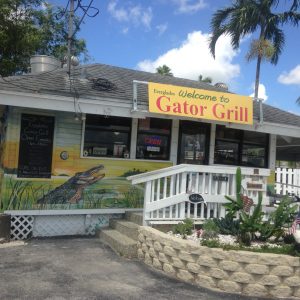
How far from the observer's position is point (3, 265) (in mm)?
6445

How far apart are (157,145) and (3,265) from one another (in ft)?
16.1

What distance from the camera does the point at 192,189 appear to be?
25.6 ft

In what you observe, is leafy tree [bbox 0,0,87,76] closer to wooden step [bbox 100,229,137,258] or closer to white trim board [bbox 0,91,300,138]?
white trim board [bbox 0,91,300,138]

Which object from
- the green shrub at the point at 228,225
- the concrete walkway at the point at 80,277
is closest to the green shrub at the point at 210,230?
the green shrub at the point at 228,225

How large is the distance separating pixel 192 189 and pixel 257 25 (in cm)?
1559

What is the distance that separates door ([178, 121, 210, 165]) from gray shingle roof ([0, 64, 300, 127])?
4.52ft

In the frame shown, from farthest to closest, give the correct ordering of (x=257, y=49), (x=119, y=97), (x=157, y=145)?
(x=257, y=49), (x=157, y=145), (x=119, y=97)

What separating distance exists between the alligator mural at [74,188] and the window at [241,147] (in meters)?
3.39

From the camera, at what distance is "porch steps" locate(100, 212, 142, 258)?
289 inches

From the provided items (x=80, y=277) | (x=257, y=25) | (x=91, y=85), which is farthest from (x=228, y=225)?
(x=257, y=25)

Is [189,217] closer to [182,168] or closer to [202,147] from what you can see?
[182,168]

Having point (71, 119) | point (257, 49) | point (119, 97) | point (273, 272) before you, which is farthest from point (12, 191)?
point (257, 49)

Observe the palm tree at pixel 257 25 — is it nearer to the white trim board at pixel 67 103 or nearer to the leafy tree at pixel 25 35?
the leafy tree at pixel 25 35

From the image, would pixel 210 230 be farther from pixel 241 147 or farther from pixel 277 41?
pixel 277 41
